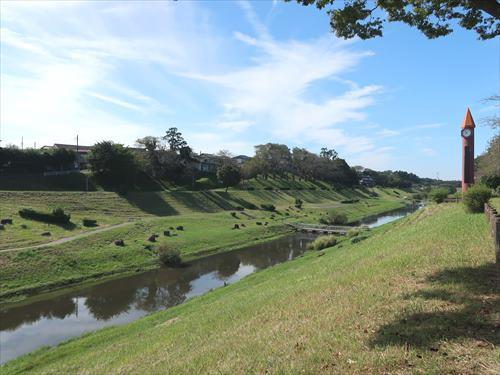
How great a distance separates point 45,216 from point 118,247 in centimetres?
1138

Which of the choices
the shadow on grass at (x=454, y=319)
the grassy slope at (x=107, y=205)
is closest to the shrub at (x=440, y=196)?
the shadow on grass at (x=454, y=319)

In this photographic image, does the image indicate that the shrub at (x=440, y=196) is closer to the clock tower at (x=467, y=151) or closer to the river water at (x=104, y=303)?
the clock tower at (x=467, y=151)

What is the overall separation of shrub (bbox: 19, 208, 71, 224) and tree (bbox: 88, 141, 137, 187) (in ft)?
83.3

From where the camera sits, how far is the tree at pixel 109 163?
215 ft

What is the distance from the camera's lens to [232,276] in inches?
1227

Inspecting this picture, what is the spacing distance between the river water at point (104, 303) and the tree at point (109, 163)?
36676 mm

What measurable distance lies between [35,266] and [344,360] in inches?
1137

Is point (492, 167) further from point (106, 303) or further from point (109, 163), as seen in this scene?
point (109, 163)

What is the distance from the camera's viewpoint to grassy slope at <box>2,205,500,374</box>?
579 cm

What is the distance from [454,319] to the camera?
680 centimetres

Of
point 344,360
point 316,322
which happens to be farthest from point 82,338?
point 344,360

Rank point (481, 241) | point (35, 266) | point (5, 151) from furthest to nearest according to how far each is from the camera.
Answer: point (5, 151), point (35, 266), point (481, 241)

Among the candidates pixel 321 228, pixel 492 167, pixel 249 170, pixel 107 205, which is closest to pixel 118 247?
pixel 107 205

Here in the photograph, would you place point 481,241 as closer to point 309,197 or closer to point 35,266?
point 35,266
